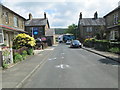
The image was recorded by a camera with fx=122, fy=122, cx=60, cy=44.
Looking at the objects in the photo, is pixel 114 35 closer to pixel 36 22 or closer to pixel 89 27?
pixel 89 27

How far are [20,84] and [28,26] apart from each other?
41659mm

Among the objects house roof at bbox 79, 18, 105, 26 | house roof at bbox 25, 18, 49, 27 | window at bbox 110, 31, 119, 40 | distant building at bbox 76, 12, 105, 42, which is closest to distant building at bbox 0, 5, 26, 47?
window at bbox 110, 31, 119, 40

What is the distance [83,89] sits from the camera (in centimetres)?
448

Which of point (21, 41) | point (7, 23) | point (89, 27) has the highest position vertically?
point (89, 27)

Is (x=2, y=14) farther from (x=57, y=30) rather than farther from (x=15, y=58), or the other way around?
(x=57, y=30)

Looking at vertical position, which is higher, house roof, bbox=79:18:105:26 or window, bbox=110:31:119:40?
house roof, bbox=79:18:105:26

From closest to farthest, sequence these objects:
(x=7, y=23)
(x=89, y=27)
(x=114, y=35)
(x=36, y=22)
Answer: (x=7, y=23), (x=114, y=35), (x=36, y=22), (x=89, y=27)

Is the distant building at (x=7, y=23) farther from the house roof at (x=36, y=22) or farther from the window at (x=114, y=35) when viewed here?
the house roof at (x=36, y=22)

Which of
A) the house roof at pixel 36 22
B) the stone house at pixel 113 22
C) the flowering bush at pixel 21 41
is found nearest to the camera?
the flowering bush at pixel 21 41

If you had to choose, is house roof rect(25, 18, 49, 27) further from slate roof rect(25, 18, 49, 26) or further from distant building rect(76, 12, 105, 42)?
distant building rect(76, 12, 105, 42)

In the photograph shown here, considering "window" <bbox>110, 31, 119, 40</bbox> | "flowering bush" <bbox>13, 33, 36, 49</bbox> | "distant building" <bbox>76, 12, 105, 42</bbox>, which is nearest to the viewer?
"flowering bush" <bbox>13, 33, 36, 49</bbox>

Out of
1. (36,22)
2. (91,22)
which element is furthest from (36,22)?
(91,22)

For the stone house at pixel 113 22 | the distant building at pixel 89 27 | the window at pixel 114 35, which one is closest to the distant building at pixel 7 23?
the window at pixel 114 35

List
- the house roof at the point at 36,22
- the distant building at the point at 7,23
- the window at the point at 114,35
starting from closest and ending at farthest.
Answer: the distant building at the point at 7,23 → the window at the point at 114,35 → the house roof at the point at 36,22
